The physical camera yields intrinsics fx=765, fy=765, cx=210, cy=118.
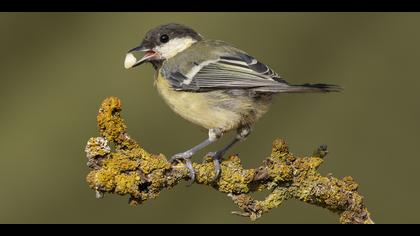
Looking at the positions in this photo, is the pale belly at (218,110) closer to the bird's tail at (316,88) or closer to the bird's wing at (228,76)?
the bird's wing at (228,76)

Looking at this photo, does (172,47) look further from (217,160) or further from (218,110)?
(217,160)

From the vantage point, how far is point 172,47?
3.92 metres

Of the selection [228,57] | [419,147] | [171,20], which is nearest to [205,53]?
[228,57]

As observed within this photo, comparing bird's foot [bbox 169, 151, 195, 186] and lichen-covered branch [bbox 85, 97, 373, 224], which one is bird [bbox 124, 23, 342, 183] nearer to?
bird's foot [bbox 169, 151, 195, 186]

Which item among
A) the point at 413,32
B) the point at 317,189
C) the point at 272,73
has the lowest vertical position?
the point at 317,189

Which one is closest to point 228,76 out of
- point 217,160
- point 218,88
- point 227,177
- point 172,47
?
point 218,88

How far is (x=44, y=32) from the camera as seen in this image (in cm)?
471

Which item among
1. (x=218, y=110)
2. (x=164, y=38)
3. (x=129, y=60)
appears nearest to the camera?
(x=218, y=110)

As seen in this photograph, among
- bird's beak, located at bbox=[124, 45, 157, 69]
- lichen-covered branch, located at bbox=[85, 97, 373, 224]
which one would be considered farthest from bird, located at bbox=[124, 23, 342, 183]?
lichen-covered branch, located at bbox=[85, 97, 373, 224]

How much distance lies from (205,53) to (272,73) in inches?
16.6

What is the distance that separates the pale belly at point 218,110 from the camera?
139 inches

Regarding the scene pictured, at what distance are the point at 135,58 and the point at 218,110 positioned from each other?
0.53 m

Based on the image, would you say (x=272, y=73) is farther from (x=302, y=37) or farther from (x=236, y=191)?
(x=302, y=37)

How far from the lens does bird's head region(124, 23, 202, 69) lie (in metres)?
3.87
